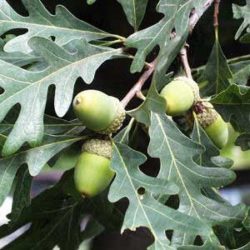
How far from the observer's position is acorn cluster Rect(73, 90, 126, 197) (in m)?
0.92

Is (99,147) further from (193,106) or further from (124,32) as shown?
(124,32)

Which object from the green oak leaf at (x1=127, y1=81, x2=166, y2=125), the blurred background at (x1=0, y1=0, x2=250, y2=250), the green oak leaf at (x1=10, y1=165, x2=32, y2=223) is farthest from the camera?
the blurred background at (x1=0, y1=0, x2=250, y2=250)

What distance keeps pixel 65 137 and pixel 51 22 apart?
188mm

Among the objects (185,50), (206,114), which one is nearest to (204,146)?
(206,114)

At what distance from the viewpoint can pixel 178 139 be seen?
998 millimetres

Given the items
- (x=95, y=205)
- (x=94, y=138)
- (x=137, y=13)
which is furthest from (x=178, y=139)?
(x=95, y=205)

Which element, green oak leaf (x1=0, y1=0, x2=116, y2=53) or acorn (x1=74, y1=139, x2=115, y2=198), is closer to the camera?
acorn (x1=74, y1=139, x2=115, y2=198)

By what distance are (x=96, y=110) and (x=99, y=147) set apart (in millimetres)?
61

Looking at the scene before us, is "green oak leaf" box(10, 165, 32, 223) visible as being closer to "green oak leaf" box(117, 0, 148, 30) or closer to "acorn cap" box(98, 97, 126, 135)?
"acorn cap" box(98, 97, 126, 135)

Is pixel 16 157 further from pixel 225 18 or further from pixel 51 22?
pixel 225 18

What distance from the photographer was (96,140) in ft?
3.14

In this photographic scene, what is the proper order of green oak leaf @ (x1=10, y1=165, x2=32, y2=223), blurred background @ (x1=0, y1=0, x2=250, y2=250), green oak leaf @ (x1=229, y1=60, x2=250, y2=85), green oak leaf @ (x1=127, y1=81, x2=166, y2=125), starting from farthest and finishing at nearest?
1. blurred background @ (x1=0, y1=0, x2=250, y2=250)
2. green oak leaf @ (x1=229, y1=60, x2=250, y2=85)
3. green oak leaf @ (x1=10, y1=165, x2=32, y2=223)
4. green oak leaf @ (x1=127, y1=81, x2=166, y2=125)

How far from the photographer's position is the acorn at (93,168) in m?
0.94

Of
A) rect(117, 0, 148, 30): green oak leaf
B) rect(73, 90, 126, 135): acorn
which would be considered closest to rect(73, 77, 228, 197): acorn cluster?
rect(73, 90, 126, 135): acorn
